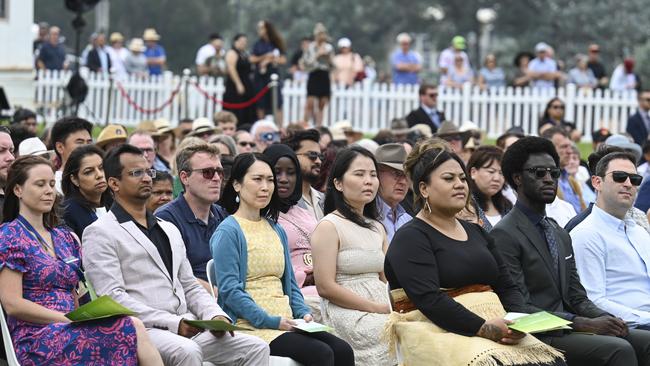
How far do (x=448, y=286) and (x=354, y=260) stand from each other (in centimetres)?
131

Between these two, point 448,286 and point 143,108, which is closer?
point 448,286

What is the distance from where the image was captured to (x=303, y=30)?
6294 cm

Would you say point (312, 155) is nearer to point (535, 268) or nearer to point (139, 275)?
point (535, 268)

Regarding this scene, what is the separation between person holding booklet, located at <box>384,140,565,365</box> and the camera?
752 cm

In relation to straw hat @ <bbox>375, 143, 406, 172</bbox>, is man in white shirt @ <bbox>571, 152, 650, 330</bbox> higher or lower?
lower

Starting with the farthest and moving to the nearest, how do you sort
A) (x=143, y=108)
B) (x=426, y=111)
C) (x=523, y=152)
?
1. (x=143, y=108)
2. (x=426, y=111)
3. (x=523, y=152)

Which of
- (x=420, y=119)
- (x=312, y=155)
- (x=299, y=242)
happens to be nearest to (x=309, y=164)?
(x=312, y=155)

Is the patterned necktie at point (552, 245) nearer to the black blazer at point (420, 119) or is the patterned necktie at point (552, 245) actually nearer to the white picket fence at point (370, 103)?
the black blazer at point (420, 119)

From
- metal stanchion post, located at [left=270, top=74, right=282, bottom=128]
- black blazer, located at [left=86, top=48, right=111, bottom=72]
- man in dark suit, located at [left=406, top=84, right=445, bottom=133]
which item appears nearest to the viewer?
man in dark suit, located at [left=406, top=84, right=445, bottom=133]

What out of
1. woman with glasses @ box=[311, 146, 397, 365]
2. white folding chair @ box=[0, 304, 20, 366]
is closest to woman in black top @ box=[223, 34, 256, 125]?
woman with glasses @ box=[311, 146, 397, 365]

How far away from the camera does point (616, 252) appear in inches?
363

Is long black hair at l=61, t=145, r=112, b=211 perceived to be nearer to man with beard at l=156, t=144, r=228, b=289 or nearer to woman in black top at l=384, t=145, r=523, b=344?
man with beard at l=156, t=144, r=228, b=289

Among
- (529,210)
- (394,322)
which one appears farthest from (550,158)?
(394,322)

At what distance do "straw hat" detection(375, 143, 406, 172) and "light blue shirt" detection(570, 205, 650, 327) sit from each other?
169cm
